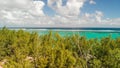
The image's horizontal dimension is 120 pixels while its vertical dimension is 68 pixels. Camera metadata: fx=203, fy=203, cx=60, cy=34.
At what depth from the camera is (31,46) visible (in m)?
36.4

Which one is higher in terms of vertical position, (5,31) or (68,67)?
(5,31)

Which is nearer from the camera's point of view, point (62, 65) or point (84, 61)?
point (62, 65)

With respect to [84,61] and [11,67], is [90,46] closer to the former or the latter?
[84,61]

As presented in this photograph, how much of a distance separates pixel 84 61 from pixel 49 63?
6.99 meters

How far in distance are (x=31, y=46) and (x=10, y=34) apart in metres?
10.8

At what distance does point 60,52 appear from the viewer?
27.3 meters

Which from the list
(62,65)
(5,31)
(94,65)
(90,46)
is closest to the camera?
(62,65)

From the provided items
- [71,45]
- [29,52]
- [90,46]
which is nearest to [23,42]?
[29,52]

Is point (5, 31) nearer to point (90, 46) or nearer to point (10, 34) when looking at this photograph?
point (10, 34)

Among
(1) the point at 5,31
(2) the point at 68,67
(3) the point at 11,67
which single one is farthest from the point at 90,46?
(1) the point at 5,31

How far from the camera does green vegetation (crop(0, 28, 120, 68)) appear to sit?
87.6 ft

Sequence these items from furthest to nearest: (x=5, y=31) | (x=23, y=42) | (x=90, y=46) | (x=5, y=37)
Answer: (x=5, y=31), (x=5, y=37), (x=23, y=42), (x=90, y=46)

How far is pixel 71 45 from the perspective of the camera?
3681 cm

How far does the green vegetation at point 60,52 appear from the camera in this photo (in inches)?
1051
